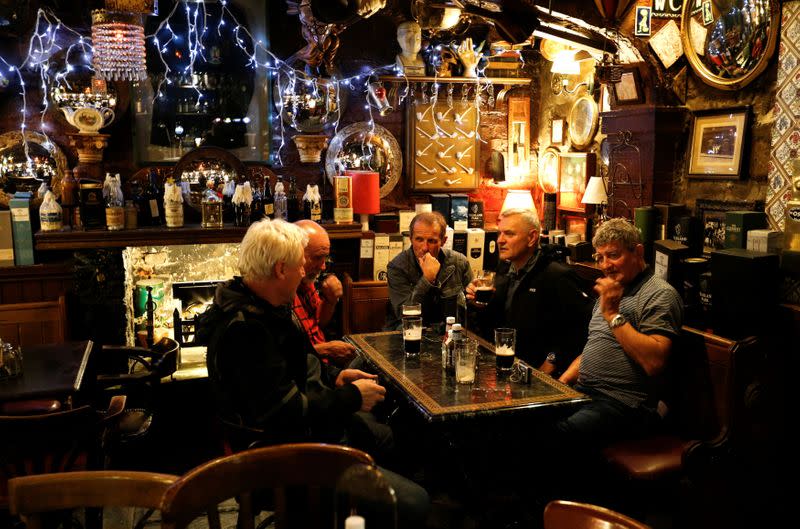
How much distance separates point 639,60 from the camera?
4367 mm

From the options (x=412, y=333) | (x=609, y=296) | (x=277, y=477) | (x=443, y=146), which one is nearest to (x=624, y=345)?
(x=609, y=296)

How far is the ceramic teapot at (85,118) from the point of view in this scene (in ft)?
15.4

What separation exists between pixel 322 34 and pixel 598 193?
2.32m

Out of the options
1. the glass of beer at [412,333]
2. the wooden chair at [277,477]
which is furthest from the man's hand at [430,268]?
the wooden chair at [277,477]

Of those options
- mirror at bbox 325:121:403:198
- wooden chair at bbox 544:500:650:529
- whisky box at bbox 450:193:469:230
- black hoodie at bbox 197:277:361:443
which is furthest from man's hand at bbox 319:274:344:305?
wooden chair at bbox 544:500:650:529

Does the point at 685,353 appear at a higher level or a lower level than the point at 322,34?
lower

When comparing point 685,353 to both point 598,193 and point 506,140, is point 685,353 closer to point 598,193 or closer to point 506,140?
point 598,193

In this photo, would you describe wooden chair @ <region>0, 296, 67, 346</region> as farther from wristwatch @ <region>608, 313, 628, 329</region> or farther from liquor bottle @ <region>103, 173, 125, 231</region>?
wristwatch @ <region>608, 313, 628, 329</region>

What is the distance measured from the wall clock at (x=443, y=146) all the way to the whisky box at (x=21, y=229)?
9.43ft

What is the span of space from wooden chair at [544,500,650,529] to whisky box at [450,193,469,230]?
Result: 421 cm

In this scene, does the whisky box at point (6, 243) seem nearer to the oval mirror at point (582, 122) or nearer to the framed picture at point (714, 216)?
the oval mirror at point (582, 122)

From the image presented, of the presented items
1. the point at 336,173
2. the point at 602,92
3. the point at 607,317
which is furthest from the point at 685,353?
the point at 336,173

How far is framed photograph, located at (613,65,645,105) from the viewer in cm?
441

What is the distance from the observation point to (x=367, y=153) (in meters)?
5.57
